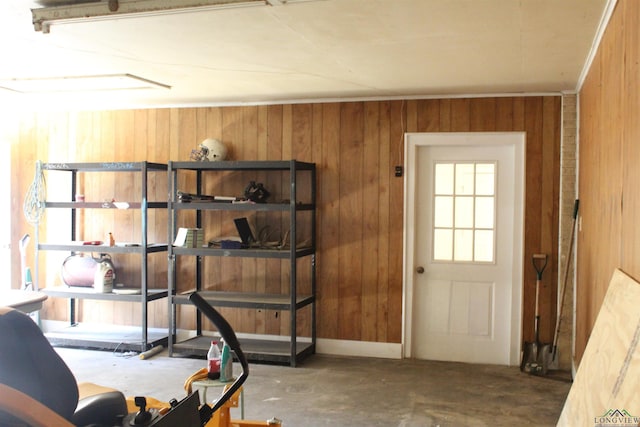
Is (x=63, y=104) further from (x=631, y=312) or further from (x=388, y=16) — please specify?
(x=631, y=312)

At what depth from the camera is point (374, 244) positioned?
552cm

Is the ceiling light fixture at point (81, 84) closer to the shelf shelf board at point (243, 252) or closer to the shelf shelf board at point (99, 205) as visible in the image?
the shelf shelf board at point (99, 205)

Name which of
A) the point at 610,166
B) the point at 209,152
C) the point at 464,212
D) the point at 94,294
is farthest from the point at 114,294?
the point at 610,166

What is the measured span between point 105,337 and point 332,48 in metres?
3.84

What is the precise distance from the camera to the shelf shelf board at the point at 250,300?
17.0ft

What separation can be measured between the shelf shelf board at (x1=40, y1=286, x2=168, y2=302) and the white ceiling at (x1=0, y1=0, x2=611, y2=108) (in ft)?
6.39

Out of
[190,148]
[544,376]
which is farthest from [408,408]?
[190,148]

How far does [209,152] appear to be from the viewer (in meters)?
5.62

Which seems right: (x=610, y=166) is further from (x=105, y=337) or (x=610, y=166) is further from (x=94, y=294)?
(x=105, y=337)

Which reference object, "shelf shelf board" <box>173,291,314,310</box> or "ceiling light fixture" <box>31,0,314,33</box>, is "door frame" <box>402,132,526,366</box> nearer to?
"shelf shelf board" <box>173,291,314,310</box>

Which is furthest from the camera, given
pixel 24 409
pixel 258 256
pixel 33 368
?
pixel 258 256

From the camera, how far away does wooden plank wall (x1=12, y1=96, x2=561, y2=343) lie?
512 cm

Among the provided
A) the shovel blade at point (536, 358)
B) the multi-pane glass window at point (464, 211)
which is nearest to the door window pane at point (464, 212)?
the multi-pane glass window at point (464, 211)

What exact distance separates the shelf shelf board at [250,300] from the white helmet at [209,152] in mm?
1334
